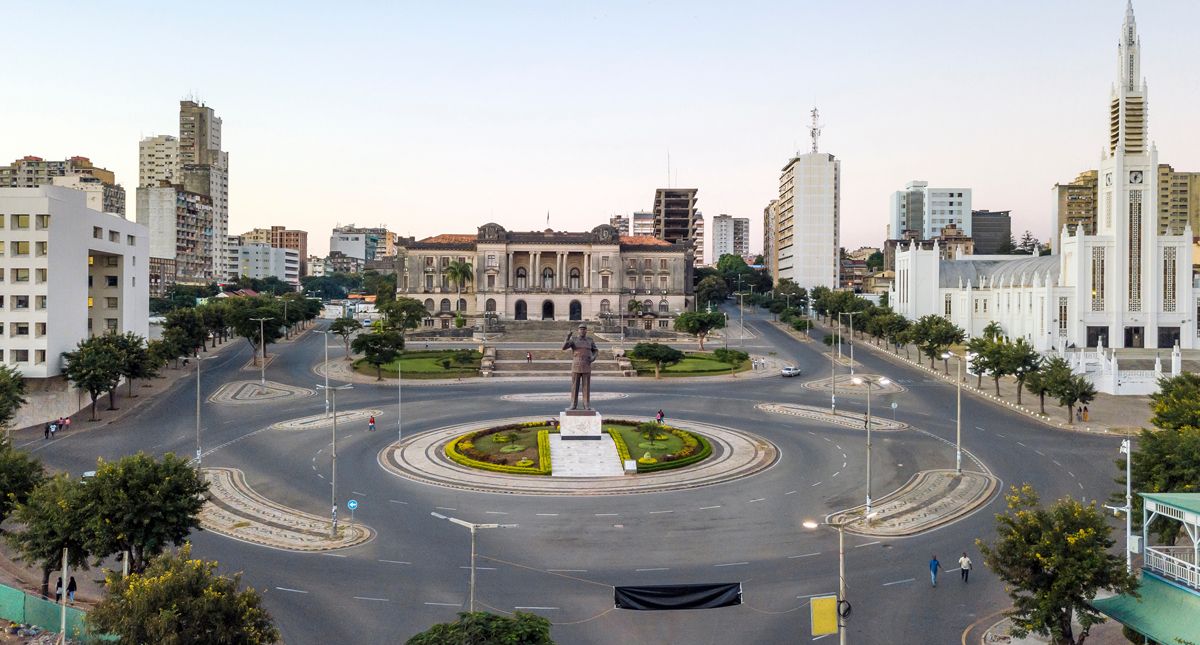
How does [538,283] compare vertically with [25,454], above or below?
above

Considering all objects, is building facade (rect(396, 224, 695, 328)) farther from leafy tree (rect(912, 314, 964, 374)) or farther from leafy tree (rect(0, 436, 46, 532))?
leafy tree (rect(0, 436, 46, 532))

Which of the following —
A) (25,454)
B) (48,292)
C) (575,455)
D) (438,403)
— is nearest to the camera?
(25,454)

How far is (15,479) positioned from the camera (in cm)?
2886

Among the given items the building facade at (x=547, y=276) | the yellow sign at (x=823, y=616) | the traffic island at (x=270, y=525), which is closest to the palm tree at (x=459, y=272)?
the building facade at (x=547, y=276)

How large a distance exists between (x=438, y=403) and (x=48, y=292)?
106 ft

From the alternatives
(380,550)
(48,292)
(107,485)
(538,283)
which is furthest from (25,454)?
(538,283)

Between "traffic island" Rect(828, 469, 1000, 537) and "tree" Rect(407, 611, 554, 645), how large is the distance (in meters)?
20.2

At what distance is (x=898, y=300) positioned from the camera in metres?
129

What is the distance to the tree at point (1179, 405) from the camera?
114 ft

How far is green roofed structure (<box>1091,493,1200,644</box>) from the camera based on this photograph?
65.5 ft

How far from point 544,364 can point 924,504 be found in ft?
193

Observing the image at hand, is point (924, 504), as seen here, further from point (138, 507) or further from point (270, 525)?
point (138, 507)

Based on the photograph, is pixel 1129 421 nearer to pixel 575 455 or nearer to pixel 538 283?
pixel 575 455

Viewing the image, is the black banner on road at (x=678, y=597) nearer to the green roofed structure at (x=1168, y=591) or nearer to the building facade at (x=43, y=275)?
the green roofed structure at (x=1168, y=591)
